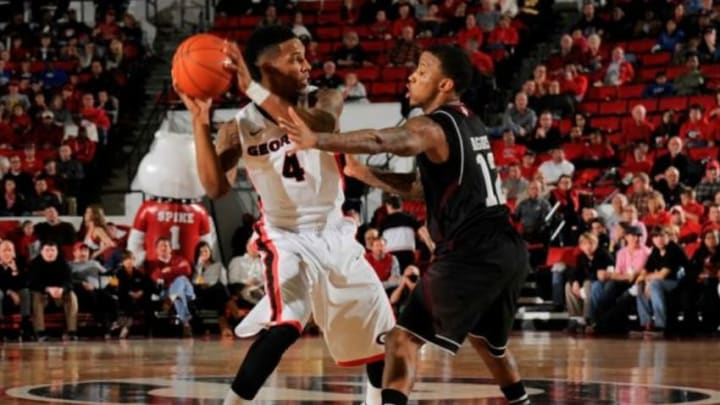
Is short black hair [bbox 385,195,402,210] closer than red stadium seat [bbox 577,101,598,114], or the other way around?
short black hair [bbox 385,195,402,210]

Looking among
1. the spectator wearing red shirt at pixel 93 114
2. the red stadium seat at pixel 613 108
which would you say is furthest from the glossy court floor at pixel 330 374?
the spectator wearing red shirt at pixel 93 114

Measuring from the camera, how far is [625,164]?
59.9 feet

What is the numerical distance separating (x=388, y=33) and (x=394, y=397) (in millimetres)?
17461

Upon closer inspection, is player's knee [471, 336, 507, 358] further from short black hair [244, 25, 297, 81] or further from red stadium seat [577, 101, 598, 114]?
red stadium seat [577, 101, 598, 114]

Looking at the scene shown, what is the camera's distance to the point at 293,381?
917 centimetres

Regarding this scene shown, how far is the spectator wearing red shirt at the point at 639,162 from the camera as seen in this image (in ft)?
58.6

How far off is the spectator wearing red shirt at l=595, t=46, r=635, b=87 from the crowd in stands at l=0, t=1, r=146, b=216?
7639 millimetres

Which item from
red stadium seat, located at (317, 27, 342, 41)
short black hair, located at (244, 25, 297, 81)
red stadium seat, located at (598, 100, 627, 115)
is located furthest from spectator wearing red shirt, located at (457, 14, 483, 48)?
short black hair, located at (244, 25, 297, 81)

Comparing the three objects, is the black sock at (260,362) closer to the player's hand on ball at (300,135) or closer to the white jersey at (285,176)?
the white jersey at (285,176)

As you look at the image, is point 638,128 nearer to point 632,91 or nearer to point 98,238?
point 632,91

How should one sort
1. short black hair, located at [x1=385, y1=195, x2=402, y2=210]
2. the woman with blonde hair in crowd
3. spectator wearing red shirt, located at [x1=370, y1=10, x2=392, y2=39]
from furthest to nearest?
spectator wearing red shirt, located at [x1=370, y1=10, x2=392, y2=39]
the woman with blonde hair in crowd
short black hair, located at [x1=385, y1=195, x2=402, y2=210]

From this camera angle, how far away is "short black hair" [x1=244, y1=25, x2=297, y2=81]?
6.39 metres

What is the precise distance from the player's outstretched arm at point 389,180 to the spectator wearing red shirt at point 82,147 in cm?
1535

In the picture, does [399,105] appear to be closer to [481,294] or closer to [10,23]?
[10,23]
